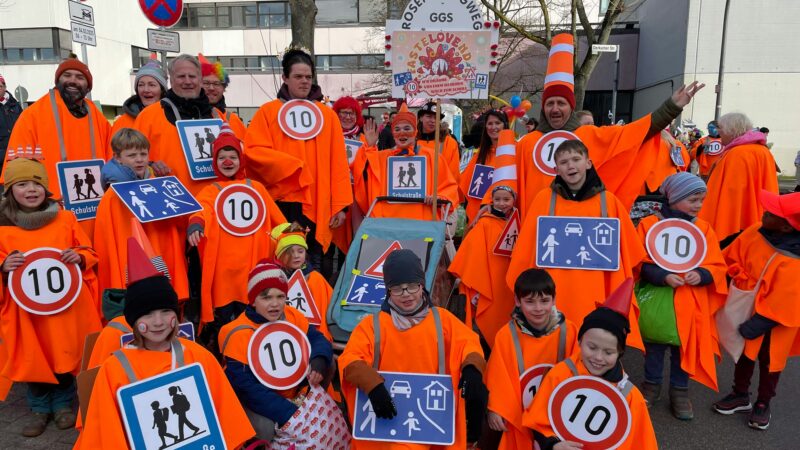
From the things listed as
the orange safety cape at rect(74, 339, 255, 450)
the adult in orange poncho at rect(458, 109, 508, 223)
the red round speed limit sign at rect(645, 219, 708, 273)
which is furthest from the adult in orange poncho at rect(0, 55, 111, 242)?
the red round speed limit sign at rect(645, 219, 708, 273)

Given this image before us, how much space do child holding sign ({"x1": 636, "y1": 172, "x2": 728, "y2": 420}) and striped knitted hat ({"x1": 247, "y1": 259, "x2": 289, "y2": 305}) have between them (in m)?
2.57

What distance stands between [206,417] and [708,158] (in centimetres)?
1121

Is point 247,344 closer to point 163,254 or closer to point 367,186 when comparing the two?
point 163,254

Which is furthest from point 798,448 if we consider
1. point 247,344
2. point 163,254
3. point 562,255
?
point 163,254

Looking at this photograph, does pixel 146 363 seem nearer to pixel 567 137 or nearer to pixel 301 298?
pixel 301 298

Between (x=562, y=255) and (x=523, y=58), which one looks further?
(x=523, y=58)

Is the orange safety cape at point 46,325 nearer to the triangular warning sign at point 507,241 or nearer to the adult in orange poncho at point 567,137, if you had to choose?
the triangular warning sign at point 507,241

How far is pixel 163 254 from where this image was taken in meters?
4.01

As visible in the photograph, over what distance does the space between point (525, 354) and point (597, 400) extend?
0.49m

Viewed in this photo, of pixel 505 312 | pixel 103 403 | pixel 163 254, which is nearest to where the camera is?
pixel 103 403

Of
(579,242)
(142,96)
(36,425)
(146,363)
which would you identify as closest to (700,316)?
(579,242)

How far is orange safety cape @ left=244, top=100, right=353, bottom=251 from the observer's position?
473 cm

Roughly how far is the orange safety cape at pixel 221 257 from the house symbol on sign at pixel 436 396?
1856mm

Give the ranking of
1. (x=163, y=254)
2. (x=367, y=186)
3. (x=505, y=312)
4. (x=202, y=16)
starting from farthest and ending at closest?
(x=202, y=16), (x=367, y=186), (x=505, y=312), (x=163, y=254)
